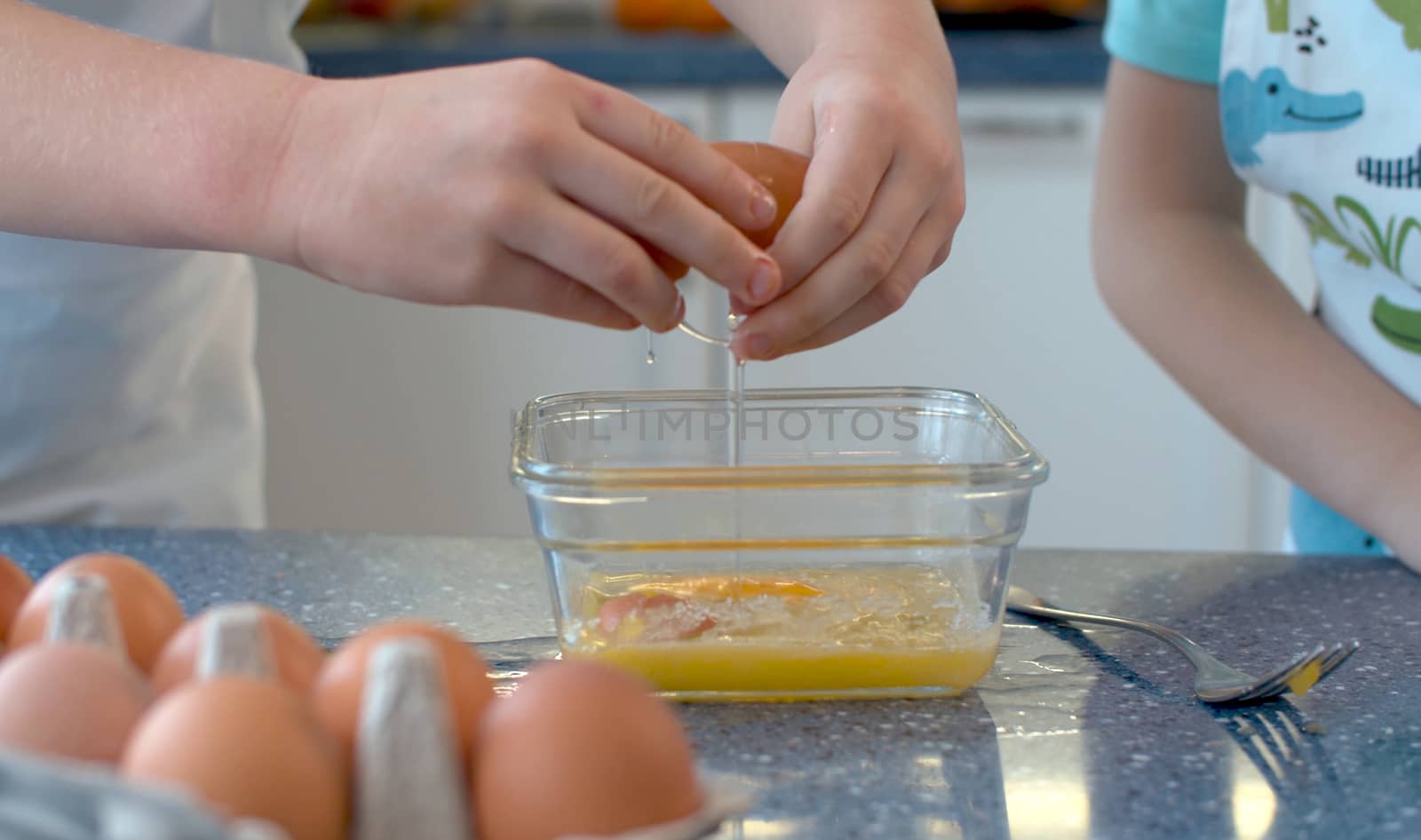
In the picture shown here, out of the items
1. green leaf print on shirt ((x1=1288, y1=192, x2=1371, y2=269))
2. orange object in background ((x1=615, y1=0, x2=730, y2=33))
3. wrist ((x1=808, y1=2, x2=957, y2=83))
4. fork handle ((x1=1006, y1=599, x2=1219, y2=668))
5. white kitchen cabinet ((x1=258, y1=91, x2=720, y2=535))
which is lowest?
white kitchen cabinet ((x1=258, y1=91, x2=720, y2=535))

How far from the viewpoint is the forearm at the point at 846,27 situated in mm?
766

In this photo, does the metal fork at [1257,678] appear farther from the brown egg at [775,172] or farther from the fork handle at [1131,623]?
the brown egg at [775,172]

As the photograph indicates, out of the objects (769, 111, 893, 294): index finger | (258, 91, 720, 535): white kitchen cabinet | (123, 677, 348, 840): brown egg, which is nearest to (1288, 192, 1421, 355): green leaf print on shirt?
(769, 111, 893, 294): index finger

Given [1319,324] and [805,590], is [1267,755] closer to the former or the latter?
[805,590]

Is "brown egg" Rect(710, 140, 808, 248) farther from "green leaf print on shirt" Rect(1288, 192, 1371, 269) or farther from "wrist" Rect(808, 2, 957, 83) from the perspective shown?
"green leaf print on shirt" Rect(1288, 192, 1371, 269)

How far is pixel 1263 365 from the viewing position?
3.20ft

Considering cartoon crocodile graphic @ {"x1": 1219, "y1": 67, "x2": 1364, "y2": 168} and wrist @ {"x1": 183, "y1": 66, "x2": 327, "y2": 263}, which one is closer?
wrist @ {"x1": 183, "y1": 66, "x2": 327, "y2": 263}

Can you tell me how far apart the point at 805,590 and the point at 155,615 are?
0.29m

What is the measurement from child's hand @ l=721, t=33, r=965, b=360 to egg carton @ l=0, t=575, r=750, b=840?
0.95 ft

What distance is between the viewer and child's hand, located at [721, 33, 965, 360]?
0.65 meters

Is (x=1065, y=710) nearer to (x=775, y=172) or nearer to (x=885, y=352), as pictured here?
(x=775, y=172)

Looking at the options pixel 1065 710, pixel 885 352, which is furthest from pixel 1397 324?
pixel 885 352

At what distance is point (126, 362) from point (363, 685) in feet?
2.45
